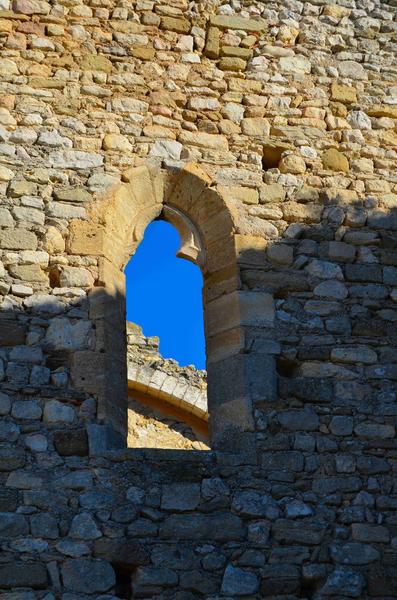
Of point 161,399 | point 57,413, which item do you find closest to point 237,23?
point 57,413

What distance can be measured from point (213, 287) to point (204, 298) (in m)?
0.11

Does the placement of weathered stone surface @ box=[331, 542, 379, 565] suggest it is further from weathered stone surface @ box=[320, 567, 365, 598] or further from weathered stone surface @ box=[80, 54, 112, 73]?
weathered stone surface @ box=[80, 54, 112, 73]

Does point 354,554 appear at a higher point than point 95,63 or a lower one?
lower

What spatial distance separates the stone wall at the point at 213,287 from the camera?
22.2 ft

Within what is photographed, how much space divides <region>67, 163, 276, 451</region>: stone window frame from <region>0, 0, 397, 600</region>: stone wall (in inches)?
0.6

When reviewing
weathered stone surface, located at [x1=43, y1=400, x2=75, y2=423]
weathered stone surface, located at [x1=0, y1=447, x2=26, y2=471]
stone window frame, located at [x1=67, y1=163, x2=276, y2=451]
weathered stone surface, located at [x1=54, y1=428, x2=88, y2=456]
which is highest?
stone window frame, located at [x1=67, y1=163, x2=276, y2=451]

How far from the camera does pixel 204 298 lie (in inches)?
311

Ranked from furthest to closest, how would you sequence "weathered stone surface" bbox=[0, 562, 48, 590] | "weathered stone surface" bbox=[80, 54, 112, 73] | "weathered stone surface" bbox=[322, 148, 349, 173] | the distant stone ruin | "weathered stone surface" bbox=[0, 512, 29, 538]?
the distant stone ruin
"weathered stone surface" bbox=[322, 148, 349, 173]
"weathered stone surface" bbox=[80, 54, 112, 73]
"weathered stone surface" bbox=[0, 512, 29, 538]
"weathered stone surface" bbox=[0, 562, 48, 590]

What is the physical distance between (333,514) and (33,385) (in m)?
2.05

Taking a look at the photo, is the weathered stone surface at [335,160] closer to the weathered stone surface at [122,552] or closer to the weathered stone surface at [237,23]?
the weathered stone surface at [237,23]

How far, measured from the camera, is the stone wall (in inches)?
266

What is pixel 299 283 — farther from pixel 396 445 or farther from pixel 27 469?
pixel 27 469

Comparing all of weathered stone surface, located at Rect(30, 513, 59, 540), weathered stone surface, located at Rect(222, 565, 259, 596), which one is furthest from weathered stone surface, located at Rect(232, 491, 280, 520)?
weathered stone surface, located at Rect(30, 513, 59, 540)

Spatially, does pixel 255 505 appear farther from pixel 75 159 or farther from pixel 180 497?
pixel 75 159
